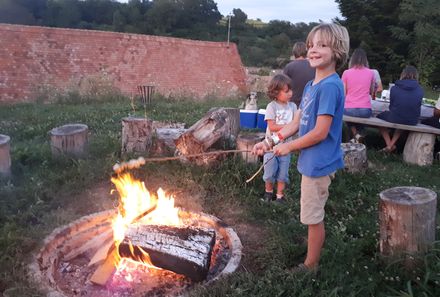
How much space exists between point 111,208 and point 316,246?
227 cm

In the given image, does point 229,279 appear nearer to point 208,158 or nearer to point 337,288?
point 337,288

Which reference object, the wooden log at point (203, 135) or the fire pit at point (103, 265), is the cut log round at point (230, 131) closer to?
the wooden log at point (203, 135)

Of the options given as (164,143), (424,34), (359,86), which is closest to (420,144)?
(359,86)

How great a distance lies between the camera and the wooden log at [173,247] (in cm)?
300

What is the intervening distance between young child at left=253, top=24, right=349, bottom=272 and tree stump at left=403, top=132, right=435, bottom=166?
408 centimetres

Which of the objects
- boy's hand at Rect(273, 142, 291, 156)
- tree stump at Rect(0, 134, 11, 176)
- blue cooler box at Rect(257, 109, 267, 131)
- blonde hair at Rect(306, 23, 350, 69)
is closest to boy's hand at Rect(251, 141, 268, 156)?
boy's hand at Rect(273, 142, 291, 156)

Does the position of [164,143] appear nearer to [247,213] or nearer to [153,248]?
[247,213]

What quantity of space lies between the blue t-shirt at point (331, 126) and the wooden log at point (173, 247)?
997 millimetres

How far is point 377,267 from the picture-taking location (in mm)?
3068

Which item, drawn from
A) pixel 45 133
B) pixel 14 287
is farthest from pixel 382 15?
pixel 14 287

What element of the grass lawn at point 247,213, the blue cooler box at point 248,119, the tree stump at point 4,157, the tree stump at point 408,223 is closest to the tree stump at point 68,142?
the grass lawn at point 247,213

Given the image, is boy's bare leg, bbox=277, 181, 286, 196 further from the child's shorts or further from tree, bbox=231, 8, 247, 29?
tree, bbox=231, 8, 247, 29

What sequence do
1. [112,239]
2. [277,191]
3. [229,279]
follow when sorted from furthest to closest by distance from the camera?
[277,191]
[112,239]
[229,279]

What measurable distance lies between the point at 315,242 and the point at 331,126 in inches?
33.8
